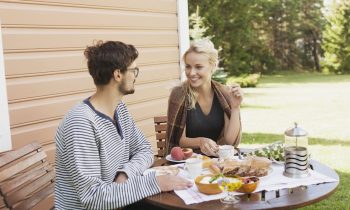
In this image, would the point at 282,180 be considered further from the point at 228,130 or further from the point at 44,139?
the point at 44,139

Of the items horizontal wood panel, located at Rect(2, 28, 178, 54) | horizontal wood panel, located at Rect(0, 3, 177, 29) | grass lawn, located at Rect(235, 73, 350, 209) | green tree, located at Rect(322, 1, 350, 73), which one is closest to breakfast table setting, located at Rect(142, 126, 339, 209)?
horizontal wood panel, located at Rect(2, 28, 178, 54)

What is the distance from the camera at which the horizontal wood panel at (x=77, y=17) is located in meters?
3.43

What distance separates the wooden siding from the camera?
3.44m

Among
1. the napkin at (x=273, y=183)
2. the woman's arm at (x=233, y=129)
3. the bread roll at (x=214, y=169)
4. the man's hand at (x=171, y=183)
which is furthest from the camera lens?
the woman's arm at (x=233, y=129)

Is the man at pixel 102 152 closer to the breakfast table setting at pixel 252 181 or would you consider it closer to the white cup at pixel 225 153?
the breakfast table setting at pixel 252 181

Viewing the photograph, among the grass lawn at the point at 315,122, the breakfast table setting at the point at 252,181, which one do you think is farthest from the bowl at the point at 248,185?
the grass lawn at the point at 315,122

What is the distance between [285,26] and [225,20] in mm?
7244

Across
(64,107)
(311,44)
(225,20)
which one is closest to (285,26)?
(311,44)

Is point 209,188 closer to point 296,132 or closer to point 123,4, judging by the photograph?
point 296,132

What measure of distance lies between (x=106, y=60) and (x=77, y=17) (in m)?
1.87

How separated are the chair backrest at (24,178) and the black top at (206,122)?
1140 mm

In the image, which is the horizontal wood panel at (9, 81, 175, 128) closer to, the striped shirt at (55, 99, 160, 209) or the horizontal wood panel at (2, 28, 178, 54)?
the horizontal wood panel at (2, 28, 178, 54)

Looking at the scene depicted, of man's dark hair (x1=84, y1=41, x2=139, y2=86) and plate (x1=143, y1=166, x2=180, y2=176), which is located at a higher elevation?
man's dark hair (x1=84, y1=41, x2=139, y2=86)

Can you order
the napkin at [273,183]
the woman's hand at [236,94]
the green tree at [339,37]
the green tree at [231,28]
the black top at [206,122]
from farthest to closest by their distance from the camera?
1. the green tree at [339,37]
2. the green tree at [231,28]
3. the black top at [206,122]
4. the woman's hand at [236,94]
5. the napkin at [273,183]
